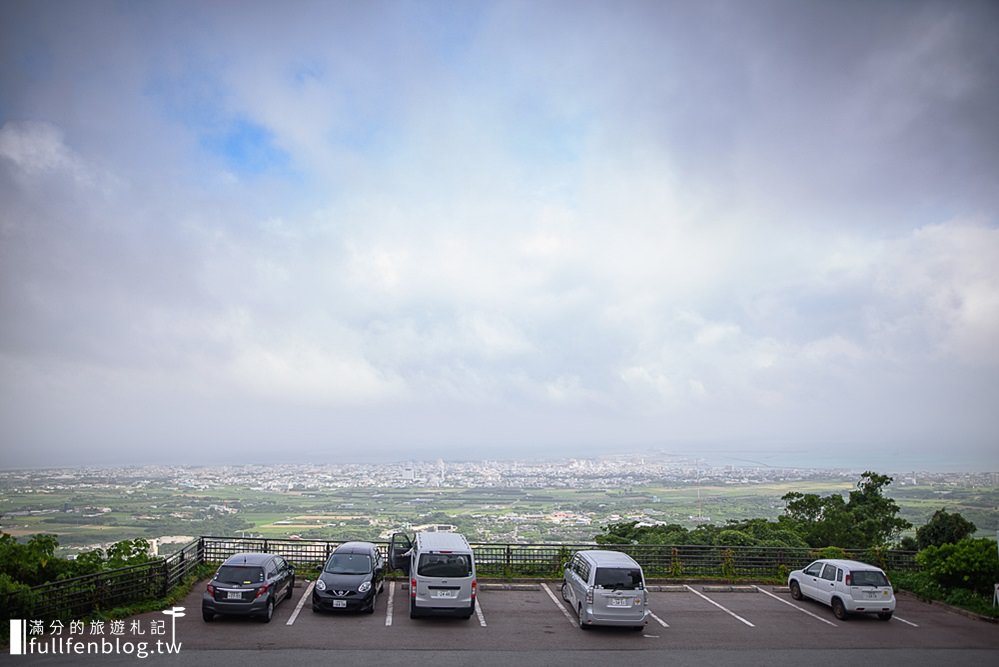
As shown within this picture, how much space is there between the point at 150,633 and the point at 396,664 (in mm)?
5623

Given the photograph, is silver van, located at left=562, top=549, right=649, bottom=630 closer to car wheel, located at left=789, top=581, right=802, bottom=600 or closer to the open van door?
the open van door

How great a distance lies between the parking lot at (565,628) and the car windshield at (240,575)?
3.11ft

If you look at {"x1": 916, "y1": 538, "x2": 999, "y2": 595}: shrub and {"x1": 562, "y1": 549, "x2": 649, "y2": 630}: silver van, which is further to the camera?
{"x1": 916, "y1": 538, "x2": 999, "y2": 595}: shrub

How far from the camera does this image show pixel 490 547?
21609 millimetres

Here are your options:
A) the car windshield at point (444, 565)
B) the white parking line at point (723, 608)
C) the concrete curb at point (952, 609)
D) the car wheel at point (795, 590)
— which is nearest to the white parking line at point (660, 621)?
the white parking line at point (723, 608)

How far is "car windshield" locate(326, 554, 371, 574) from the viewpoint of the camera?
54.7ft

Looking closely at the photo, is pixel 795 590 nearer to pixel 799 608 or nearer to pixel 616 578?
pixel 799 608

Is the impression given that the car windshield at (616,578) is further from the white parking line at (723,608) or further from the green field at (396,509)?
the green field at (396,509)

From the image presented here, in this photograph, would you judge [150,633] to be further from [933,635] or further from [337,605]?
[933,635]

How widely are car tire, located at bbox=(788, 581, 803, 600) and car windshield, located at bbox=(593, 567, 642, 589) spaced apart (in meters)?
7.23

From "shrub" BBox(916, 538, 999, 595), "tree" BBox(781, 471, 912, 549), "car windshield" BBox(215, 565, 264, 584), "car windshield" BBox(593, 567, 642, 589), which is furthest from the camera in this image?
"tree" BBox(781, 471, 912, 549)

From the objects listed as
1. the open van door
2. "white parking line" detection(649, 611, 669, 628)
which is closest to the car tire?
"white parking line" detection(649, 611, 669, 628)

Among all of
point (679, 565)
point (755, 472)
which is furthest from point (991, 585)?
point (755, 472)

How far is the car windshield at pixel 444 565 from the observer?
616 inches
